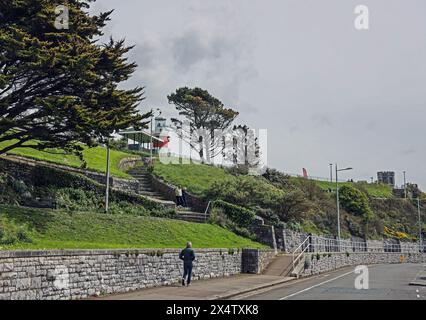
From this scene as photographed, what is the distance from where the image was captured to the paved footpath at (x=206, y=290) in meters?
15.7

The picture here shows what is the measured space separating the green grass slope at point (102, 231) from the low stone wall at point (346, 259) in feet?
19.9

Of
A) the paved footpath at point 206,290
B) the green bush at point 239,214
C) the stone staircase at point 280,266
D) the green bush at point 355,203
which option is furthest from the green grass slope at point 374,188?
the paved footpath at point 206,290

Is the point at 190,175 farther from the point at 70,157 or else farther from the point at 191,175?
the point at 70,157

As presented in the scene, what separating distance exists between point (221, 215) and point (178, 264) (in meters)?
11.8

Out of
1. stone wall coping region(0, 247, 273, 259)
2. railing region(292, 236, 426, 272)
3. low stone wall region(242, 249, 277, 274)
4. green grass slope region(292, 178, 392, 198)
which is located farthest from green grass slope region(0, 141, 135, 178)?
green grass slope region(292, 178, 392, 198)

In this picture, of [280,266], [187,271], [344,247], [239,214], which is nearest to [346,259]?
[344,247]

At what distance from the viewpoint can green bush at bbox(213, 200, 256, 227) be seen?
32750 mm

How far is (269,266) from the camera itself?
92.3ft

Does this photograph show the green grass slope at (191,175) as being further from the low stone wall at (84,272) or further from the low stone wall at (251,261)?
the low stone wall at (84,272)

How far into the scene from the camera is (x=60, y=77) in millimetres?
20125

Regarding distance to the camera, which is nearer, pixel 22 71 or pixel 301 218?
pixel 22 71

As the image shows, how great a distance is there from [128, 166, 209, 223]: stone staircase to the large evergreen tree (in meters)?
9.72
